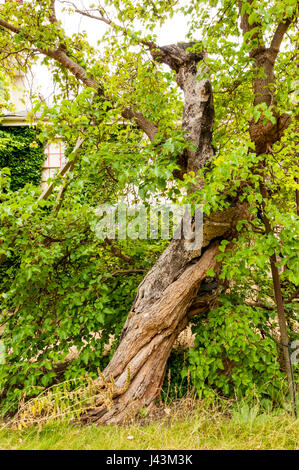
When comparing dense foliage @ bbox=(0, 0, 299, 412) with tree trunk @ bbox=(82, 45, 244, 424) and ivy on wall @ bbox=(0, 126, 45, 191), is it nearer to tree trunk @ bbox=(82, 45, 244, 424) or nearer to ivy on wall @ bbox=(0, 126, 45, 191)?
tree trunk @ bbox=(82, 45, 244, 424)

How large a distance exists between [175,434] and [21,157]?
896 cm

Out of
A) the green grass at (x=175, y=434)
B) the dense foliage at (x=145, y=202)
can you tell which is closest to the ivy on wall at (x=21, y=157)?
the dense foliage at (x=145, y=202)

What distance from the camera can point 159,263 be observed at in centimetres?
311

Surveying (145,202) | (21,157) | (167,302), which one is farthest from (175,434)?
(21,157)

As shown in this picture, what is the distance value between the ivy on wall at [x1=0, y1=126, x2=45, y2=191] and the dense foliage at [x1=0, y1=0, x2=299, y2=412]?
501 centimetres

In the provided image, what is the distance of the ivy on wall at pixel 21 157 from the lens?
27.8 feet

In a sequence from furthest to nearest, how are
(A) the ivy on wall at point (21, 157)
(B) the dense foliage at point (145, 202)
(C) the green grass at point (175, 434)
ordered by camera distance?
(A) the ivy on wall at point (21, 157) < (B) the dense foliage at point (145, 202) < (C) the green grass at point (175, 434)

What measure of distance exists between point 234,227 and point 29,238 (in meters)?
2.30

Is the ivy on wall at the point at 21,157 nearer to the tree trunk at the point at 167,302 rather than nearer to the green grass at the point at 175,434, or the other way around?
the tree trunk at the point at 167,302

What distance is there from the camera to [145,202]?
3.02m

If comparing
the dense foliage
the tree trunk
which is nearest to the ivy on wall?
the dense foliage

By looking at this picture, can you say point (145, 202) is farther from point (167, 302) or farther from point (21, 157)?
point (21, 157)

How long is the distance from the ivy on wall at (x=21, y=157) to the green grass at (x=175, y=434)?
25.9 ft

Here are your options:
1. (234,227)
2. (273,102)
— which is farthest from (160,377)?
(273,102)
